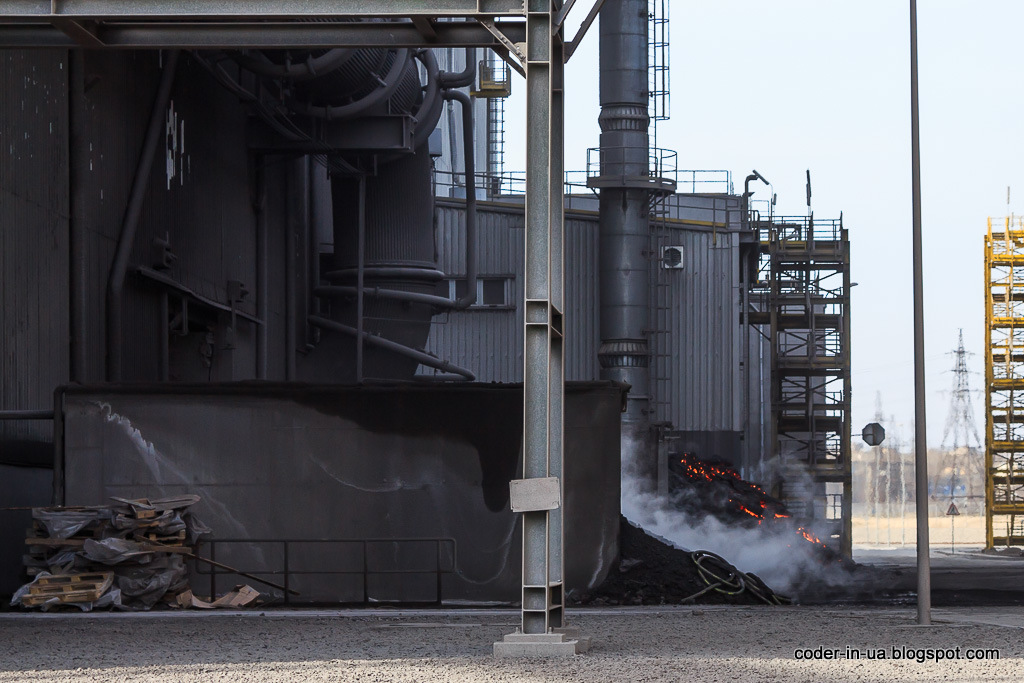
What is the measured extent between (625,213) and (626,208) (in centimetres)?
14

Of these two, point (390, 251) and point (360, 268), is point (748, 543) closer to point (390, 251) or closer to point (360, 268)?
point (360, 268)

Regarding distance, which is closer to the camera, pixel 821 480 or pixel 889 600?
pixel 889 600

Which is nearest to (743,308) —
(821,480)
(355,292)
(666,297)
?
(666,297)

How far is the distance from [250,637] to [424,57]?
2005 centimetres

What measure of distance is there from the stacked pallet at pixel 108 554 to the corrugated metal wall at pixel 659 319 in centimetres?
2045

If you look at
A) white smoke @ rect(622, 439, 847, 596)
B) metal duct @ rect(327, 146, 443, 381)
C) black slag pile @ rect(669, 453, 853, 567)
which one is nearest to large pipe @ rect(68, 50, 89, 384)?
white smoke @ rect(622, 439, 847, 596)

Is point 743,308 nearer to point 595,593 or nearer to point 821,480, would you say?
point 821,480

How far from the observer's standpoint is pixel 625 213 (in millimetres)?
34344

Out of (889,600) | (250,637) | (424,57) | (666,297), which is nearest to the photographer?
(250,637)

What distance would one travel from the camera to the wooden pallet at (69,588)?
15.8m

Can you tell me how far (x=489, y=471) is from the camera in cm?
1780

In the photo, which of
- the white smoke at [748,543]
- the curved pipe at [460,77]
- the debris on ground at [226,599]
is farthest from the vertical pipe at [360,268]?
the debris on ground at [226,599]

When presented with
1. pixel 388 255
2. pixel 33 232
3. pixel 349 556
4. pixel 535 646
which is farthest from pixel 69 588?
pixel 388 255

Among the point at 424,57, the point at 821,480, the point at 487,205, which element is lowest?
the point at 821,480
